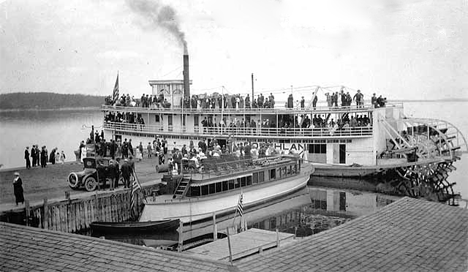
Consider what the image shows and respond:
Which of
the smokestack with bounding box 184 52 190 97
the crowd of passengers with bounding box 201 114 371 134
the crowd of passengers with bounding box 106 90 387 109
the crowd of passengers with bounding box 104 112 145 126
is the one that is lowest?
the crowd of passengers with bounding box 201 114 371 134

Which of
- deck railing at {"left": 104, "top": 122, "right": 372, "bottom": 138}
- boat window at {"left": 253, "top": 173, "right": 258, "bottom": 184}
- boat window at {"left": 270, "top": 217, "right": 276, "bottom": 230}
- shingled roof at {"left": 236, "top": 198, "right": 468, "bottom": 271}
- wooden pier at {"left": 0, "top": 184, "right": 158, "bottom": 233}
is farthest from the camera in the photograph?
deck railing at {"left": 104, "top": 122, "right": 372, "bottom": 138}

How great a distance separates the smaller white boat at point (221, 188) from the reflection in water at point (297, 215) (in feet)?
1.88

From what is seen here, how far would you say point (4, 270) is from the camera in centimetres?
942

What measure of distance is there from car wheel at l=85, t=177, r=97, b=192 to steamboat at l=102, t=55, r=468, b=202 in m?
10.6

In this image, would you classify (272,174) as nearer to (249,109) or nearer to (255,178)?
(255,178)

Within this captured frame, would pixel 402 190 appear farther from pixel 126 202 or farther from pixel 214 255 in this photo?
pixel 214 255

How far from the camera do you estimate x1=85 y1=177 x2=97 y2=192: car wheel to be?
25061 mm

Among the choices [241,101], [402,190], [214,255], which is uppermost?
[241,101]

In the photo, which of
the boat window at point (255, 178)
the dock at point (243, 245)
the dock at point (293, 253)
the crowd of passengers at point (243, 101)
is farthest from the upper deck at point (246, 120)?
the dock at point (293, 253)

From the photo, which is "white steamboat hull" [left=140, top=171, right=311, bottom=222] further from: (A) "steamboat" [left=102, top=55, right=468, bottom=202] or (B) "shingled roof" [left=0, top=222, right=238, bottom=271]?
(B) "shingled roof" [left=0, top=222, right=238, bottom=271]

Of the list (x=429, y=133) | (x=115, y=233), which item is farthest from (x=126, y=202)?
(x=429, y=133)

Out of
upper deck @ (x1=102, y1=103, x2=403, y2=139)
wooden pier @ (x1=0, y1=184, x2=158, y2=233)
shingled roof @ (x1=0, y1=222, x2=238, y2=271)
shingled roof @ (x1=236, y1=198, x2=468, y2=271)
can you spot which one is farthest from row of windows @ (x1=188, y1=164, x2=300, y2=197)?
shingled roof @ (x1=0, y1=222, x2=238, y2=271)

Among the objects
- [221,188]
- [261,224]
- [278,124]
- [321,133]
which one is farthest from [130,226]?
[278,124]

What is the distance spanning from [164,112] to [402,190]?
19.1 m
